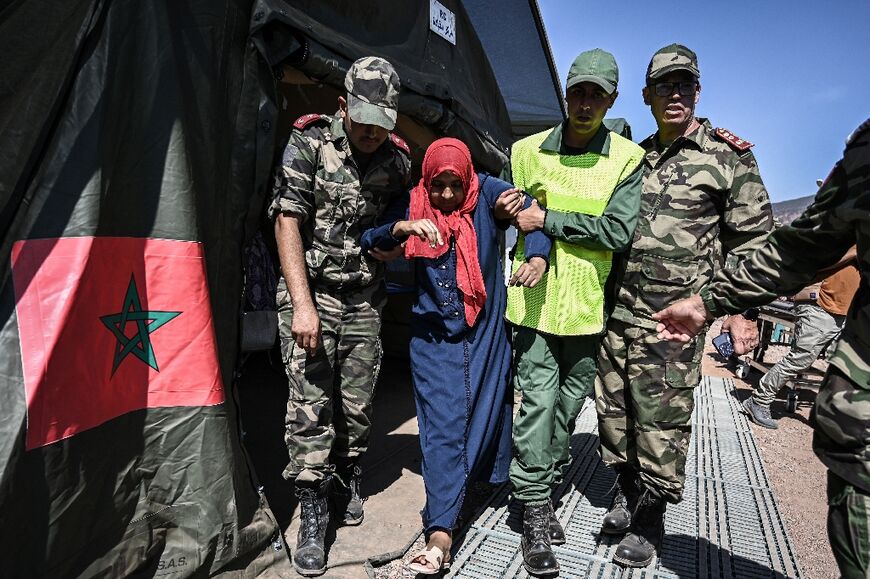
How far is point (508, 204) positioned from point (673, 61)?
892 mm

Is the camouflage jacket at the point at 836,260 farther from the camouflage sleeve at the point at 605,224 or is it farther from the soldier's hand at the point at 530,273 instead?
the soldier's hand at the point at 530,273

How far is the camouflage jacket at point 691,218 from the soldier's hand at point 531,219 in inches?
17.7

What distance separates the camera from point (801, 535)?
2922mm

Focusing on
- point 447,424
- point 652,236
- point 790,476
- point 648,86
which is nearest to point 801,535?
point 790,476

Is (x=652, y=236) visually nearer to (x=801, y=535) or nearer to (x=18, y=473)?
(x=801, y=535)

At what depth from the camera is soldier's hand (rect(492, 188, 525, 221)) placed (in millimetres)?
2354

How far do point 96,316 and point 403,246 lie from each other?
1132 mm

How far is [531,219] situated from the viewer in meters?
2.38

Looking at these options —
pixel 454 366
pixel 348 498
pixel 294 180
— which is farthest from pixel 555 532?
pixel 294 180

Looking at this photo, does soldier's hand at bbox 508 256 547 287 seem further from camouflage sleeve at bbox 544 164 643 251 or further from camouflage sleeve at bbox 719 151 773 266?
camouflage sleeve at bbox 719 151 773 266

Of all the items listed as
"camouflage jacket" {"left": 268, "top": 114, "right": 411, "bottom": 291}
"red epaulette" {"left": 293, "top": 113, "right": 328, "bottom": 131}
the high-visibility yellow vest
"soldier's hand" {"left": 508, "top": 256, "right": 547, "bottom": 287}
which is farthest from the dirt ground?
"red epaulette" {"left": 293, "top": 113, "right": 328, "bottom": 131}

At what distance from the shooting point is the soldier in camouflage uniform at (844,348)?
1.31m

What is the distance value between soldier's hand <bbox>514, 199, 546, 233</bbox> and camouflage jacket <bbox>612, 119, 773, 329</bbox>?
45cm

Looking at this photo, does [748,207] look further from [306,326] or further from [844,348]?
[306,326]
